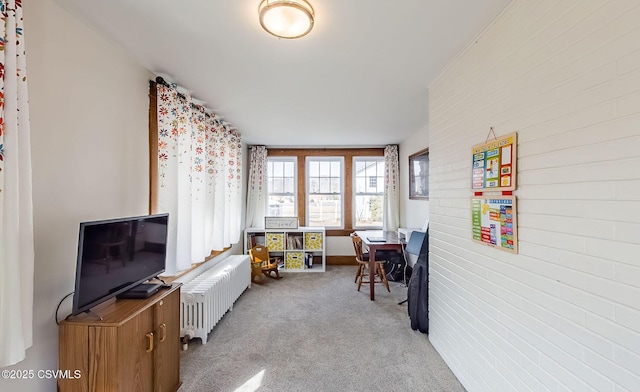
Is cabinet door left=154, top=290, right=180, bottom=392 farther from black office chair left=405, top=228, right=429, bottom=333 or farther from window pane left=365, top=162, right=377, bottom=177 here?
window pane left=365, top=162, right=377, bottom=177

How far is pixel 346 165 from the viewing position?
542 centimetres

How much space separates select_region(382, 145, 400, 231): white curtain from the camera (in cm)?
517

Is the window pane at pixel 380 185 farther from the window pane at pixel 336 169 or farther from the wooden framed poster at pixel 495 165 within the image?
the wooden framed poster at pixel 495 165

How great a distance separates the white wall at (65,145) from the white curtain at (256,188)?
3.17 metres

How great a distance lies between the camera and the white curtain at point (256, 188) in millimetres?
5156

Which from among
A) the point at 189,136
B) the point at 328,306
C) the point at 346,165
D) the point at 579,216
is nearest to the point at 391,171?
the point at 346,165

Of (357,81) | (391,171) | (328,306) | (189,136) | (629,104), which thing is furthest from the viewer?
(391,171)

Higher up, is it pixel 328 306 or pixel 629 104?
pixel 629 104

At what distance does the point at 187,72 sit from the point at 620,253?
2.81 meters

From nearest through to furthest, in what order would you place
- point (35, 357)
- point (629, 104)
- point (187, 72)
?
point (629, 104), point (35, 357), point (187, 72)

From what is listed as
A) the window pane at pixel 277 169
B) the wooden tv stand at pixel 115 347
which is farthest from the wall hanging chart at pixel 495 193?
the window pane at pixel 277 169

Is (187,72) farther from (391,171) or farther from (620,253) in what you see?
(391,171)

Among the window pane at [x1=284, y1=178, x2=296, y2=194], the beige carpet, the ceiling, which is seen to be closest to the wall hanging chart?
the ceiling

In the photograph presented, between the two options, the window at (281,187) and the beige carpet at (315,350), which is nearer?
the beige carpet at (315,350)
